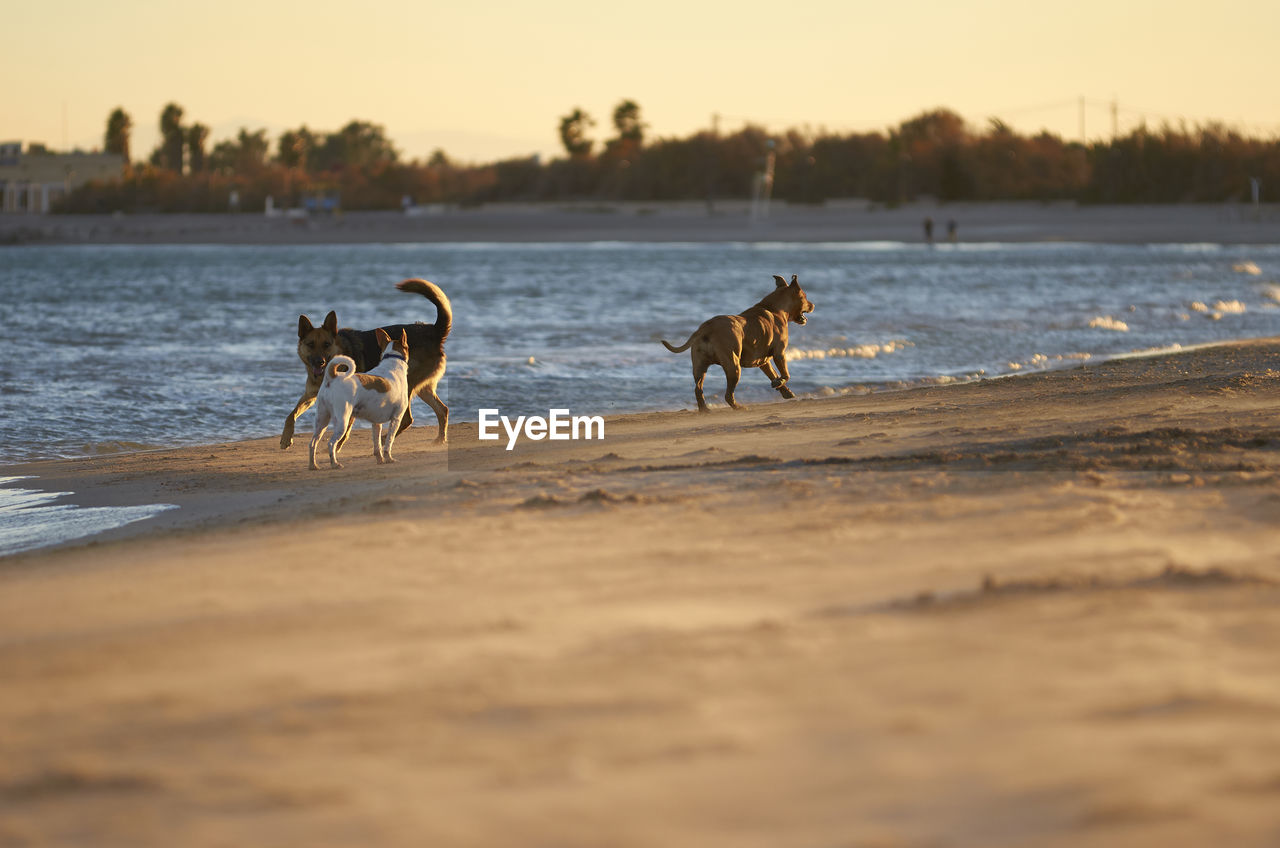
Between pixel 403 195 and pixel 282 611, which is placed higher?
pixel 403 195

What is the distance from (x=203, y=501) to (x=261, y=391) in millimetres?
6484

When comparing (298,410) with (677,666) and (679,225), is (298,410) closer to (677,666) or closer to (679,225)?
(677,666)

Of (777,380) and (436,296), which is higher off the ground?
(436,296)

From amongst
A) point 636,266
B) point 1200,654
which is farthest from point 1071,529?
point 636,266

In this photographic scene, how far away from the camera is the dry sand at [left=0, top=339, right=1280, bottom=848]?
2.54m

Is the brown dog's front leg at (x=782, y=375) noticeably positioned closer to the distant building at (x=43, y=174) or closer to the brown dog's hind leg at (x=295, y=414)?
the brown dog's hind leg at (x=295, y=414)

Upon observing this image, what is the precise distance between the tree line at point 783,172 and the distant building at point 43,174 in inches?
136

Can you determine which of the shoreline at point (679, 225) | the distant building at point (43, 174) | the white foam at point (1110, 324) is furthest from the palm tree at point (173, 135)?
the white foam at point (1110, 324)

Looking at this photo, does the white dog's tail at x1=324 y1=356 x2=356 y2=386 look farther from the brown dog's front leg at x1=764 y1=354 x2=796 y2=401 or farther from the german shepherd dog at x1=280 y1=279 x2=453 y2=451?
the brown dog's front leg at x1=764 y1=354 x2=796 y2=401

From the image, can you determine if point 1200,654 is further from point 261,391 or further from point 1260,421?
point 261,391

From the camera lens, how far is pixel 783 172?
11056cm

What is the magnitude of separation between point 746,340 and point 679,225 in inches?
3448

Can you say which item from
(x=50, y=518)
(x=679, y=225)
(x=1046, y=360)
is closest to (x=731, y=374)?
(x=50, y=518)

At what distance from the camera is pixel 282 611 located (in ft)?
13.1
